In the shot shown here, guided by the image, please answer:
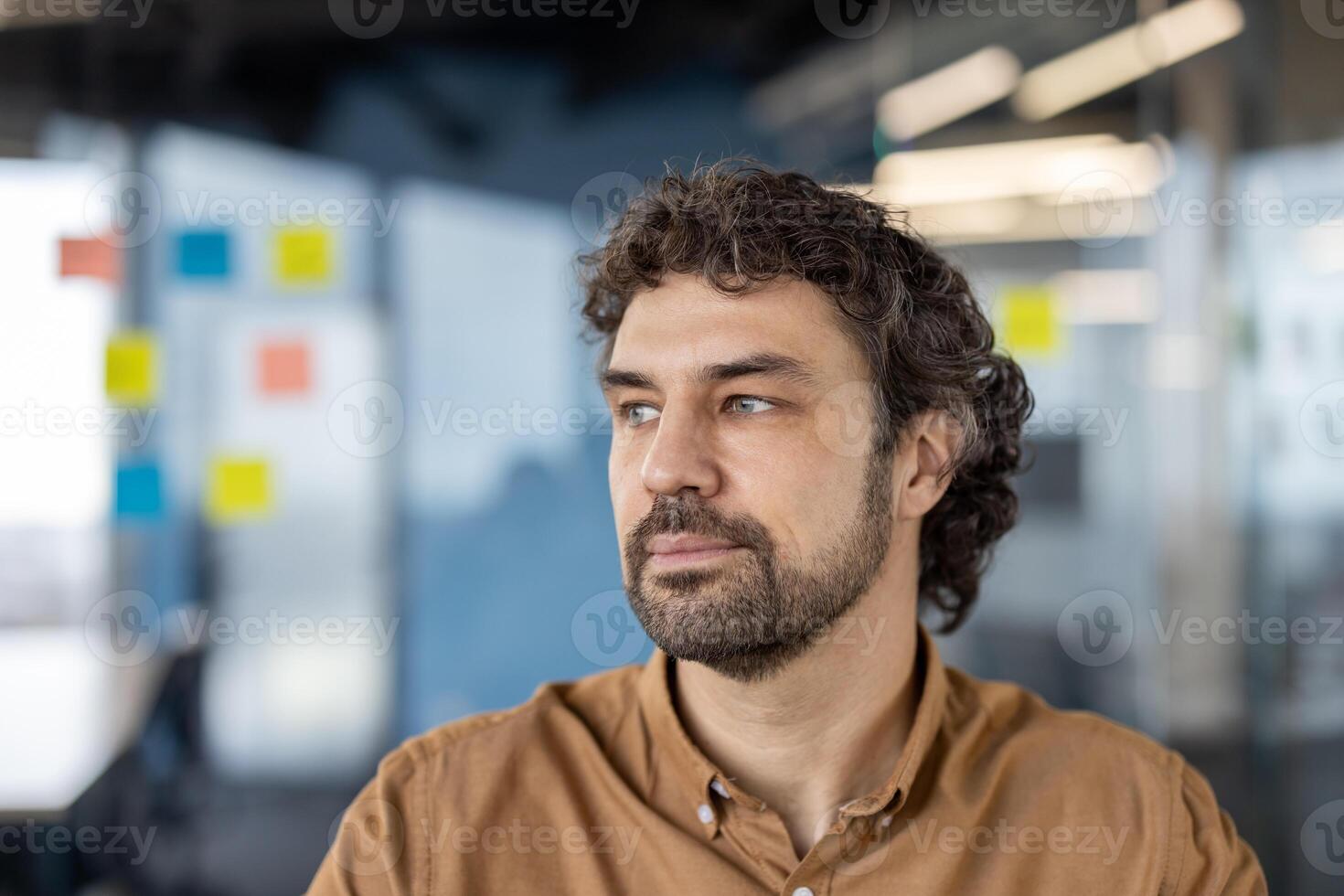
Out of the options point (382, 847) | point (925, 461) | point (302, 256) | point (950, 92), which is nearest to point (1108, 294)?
point (950, 92)

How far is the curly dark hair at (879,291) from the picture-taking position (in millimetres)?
1655

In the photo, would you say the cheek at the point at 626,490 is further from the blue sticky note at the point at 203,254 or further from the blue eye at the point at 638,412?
the blue sticky note at the point at 203,254

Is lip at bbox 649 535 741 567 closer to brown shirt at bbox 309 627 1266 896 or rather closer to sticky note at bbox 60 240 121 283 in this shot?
brown shirt at bbox 309 627 1266 896

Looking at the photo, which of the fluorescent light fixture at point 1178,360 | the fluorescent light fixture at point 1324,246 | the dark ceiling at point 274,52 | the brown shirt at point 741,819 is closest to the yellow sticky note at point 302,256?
the dark ceiling at point 274,52

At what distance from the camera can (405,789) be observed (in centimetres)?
155

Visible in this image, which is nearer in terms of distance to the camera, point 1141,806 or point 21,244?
point 1141,806

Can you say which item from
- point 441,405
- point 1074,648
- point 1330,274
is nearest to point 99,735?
point 441,405

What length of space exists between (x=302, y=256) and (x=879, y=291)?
1755mm

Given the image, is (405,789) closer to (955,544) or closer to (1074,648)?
(955,544)

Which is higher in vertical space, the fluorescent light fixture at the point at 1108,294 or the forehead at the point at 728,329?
the fluorescent light fixture at the point at 1108,294

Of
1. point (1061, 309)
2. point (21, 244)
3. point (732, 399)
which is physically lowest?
point (732, 399)

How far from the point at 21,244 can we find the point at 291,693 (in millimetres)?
1322

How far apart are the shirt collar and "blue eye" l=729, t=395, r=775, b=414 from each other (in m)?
0.37

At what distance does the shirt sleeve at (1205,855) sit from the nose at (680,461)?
2.56 ft
